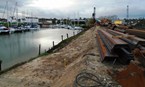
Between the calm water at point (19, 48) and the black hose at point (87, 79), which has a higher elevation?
the black hose at point (87, 79)

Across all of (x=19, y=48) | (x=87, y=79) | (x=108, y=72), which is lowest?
(x=19, y=48)

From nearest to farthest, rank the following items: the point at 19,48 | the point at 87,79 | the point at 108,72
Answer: the point at 87,79 < the point at 108,72 < the point at 19,48

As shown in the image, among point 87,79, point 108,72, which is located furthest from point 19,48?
point 87,79

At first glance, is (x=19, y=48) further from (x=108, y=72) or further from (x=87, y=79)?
(x=87, y=79)

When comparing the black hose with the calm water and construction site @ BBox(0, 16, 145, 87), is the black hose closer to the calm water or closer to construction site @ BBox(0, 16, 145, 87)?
construction site @ BBox(0, 16, 145, 87)

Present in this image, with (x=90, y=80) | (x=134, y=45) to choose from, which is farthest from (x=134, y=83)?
(x=134, y=45)

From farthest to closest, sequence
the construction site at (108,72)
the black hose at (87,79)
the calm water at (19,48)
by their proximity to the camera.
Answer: the calm water at (19,48), the black hose at (87,79), the construction site at (108,72)

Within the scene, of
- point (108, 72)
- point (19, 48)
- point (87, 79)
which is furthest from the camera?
point (19, 48)

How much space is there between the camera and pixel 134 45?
23.8ft

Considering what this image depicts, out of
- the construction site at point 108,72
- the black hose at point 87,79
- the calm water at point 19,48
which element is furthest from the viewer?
the calm water at point 19,48

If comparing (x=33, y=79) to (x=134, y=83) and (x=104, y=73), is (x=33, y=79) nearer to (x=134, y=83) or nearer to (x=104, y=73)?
(x=104, y=73)

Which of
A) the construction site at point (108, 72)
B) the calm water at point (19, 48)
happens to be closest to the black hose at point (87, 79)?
the construction site at point (108, 72)

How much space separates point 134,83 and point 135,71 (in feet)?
0.94

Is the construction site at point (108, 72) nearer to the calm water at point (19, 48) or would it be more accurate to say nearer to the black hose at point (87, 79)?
the black hose at point (87, 79)
